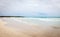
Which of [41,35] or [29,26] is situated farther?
[29,26]

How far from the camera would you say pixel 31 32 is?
26.7 inches

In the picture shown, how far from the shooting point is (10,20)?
2.89 ft

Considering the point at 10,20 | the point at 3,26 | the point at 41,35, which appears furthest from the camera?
the point at 10,20

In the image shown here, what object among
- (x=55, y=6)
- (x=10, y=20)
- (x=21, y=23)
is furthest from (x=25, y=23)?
(x=55, y=6)

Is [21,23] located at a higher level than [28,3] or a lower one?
lower

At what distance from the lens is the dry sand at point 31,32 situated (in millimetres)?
638

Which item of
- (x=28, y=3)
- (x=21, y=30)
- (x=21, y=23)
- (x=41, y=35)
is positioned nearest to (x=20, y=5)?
(x=28, y=3)

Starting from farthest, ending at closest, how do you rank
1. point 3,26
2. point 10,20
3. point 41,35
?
point 10,20
point 3,26
point 41,35

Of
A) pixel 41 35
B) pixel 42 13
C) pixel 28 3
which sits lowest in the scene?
pixel 41 35

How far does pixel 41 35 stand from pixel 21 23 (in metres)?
0.25

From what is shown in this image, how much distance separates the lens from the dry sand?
638 millimetres

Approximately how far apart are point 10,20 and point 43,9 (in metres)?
0.35

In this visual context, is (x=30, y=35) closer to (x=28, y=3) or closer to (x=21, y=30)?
(x=21, y=30)

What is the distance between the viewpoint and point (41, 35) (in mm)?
636
